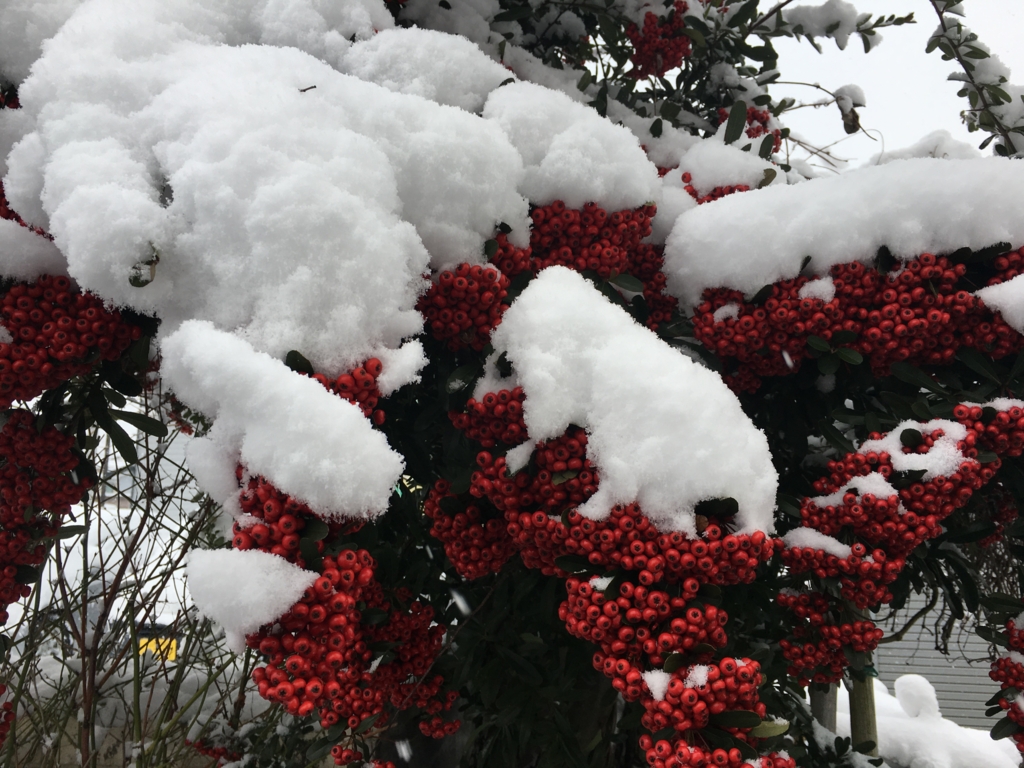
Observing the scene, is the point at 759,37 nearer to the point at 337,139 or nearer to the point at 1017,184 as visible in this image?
the point at 1017,184

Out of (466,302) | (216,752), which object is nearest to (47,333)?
(466,302)

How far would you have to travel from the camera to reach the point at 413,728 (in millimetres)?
2010

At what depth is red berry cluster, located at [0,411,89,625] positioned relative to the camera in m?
1.23

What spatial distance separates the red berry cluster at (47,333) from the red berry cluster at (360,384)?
1.42ft

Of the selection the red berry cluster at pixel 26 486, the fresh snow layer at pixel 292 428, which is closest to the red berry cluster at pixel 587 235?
the fresh snow layer at pixel 292 428

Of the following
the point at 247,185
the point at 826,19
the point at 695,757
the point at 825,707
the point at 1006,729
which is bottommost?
the point at 825,707

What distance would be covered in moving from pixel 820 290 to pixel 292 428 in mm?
1028

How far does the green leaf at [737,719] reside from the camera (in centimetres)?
84

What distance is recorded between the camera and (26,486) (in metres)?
1.25

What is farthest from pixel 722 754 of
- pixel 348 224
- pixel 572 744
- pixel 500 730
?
pixel 500 730

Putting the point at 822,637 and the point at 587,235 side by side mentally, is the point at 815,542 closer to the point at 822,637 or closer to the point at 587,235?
the point at 822,637

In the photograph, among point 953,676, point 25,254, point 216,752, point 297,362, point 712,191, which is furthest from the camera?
point 953,676

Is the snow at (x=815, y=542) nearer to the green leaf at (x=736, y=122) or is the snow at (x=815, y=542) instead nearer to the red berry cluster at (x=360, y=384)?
the red berry cluster at (x=360, y=384)

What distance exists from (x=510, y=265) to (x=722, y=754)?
2.89 feet
